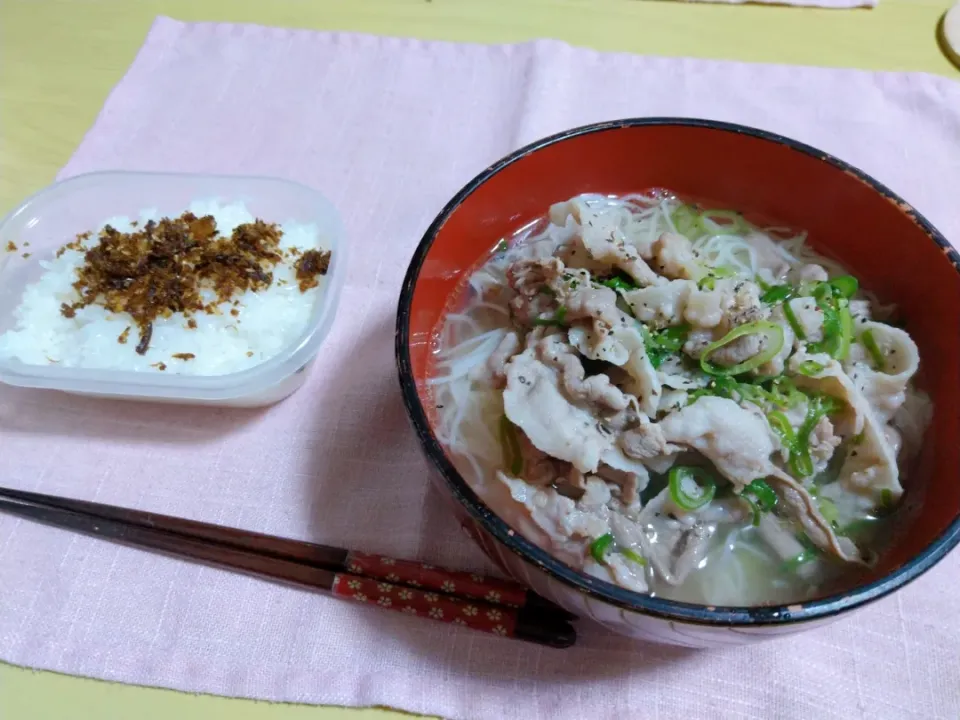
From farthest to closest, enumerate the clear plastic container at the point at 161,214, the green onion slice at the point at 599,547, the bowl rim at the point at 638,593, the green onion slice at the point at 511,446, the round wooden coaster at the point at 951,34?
the round wooden coaster at the point at 951,34, the clear plastic container at the point at 161,214, the green onion slice at the point at 511,446, the green onion slice at the point at 599,547, the bowl rim at the point at 638,593

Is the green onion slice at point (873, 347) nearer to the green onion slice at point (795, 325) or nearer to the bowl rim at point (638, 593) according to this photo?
the green onion slice at point (795, 325)

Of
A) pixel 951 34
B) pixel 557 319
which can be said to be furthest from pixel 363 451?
pixel 951 34

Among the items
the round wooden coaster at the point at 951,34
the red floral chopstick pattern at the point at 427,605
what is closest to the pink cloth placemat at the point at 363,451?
the red floral chopstick pattern at the point at 427,605

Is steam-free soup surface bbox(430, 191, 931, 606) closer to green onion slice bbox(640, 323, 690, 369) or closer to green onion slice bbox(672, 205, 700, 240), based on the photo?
green onion slice bbox(640, 323, 690, 369)

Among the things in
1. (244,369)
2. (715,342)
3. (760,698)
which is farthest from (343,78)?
(760,698)

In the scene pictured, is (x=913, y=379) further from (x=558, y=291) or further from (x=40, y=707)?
(x=40, y=707)

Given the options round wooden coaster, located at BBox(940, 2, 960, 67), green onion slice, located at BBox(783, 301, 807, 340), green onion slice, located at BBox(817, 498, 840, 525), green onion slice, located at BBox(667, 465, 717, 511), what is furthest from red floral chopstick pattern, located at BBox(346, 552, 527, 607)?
round wooden coaster, located at BBox(940, 2, 960, 67)
